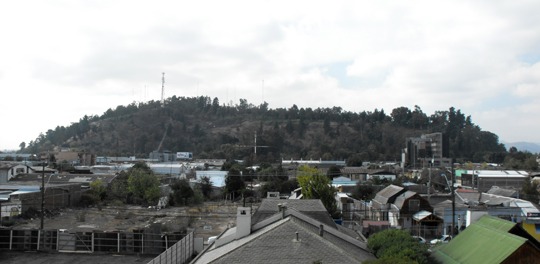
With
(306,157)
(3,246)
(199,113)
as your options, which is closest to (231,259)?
(3,246)

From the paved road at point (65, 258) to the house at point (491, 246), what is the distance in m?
11.5

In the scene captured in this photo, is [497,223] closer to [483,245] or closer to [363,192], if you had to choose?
[483,245]

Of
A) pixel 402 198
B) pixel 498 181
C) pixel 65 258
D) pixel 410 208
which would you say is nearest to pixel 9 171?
pixel 65 258

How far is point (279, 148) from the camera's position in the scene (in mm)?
107688

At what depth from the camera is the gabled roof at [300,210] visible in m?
13.6

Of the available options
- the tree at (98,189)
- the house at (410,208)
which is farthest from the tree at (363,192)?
the tree at (98,189)

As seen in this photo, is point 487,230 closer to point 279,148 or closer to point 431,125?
point 279,148

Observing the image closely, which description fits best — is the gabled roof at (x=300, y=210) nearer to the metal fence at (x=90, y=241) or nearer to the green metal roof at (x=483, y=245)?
the metal fence at (x=90, y=241)

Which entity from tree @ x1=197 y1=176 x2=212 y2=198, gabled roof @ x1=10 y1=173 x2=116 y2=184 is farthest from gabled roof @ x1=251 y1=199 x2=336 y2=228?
gabled roof @ x1=10 y1=173 x2=116 y2=184

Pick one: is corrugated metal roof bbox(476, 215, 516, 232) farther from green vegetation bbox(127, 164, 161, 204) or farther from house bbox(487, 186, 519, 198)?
green vegetation bbox(127, 164, 161, 204)

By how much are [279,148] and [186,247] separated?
93.0 metres

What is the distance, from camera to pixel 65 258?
1526 cm

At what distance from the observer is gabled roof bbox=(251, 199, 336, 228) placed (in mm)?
13609

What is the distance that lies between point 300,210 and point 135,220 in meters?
16.7
